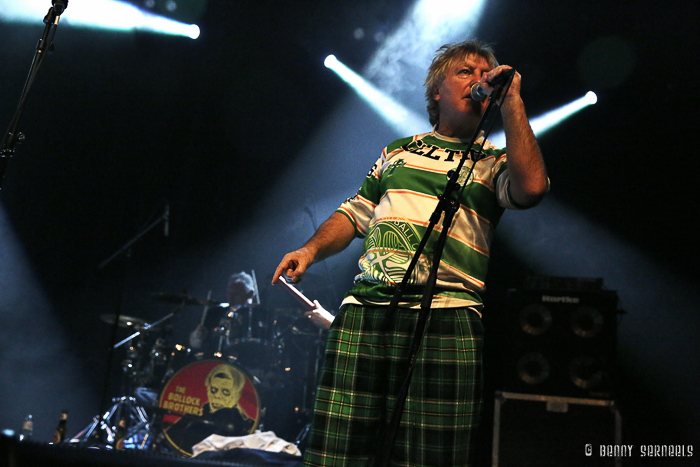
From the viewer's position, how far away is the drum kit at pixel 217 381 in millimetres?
4797

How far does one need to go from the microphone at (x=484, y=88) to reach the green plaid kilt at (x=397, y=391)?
0.57 metres

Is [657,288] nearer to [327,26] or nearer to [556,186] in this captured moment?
[556,186]

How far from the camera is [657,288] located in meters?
4.74

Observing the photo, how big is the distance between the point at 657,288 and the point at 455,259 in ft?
13.0

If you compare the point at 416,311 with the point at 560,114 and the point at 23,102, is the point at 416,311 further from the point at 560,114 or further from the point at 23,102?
the point at 560,114

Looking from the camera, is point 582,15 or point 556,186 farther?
point 556,186

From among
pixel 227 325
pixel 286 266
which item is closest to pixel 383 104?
pixel 227 325

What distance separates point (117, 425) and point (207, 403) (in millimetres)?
806

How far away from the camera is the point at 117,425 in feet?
16.2

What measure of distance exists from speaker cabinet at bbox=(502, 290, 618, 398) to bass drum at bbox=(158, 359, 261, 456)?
229cm

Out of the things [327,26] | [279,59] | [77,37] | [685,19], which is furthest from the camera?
[279,59]

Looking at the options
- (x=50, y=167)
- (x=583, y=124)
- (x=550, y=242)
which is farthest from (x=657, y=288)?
(x=50, y=167)

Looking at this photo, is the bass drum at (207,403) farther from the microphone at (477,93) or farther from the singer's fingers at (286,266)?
the microphone at (477,93)

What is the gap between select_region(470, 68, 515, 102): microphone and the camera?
1.39m
